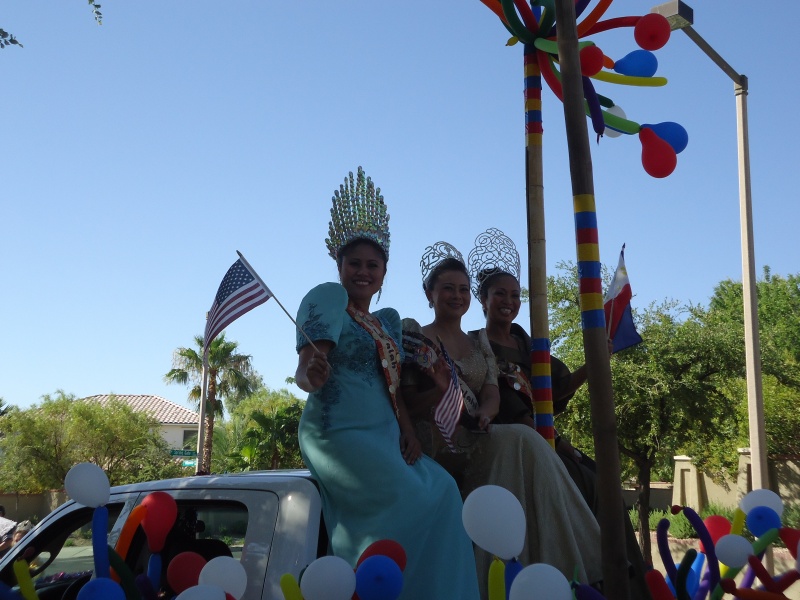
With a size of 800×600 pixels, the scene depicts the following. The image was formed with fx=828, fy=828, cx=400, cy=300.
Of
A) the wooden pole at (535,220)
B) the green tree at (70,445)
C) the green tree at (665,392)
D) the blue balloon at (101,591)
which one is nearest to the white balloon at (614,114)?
the wooden pole at (535,220)

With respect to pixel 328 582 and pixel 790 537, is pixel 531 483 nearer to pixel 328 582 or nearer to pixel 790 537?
pixel 790 537

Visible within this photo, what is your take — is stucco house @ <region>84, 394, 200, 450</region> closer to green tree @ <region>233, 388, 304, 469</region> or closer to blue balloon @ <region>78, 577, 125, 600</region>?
green tree @ <region>233, 388, 304, 469</region>

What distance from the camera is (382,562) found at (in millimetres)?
2051

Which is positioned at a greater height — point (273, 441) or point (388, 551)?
point (388, 551)

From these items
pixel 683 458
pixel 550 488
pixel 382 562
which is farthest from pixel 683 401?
pixel 382 562

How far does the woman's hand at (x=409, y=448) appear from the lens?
3.05 metres

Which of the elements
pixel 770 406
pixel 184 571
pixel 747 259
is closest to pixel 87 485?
pixel 184 571

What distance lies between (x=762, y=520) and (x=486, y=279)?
2.06 m

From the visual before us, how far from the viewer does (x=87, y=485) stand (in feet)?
8.07

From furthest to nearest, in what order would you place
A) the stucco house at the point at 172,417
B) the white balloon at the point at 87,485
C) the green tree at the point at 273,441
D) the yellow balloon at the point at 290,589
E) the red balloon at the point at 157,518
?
the stucco house at the point at 172,417
the green tree at the point at 273,441
the red balloon at the point at 157,518
the white balloon at the point at 87,485
the yellow balloon at the point at 290,589

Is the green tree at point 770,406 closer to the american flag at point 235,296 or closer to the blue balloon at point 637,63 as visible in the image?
the blue balloon at point 637,63

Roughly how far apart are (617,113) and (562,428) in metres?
13.1

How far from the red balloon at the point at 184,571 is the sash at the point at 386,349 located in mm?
969

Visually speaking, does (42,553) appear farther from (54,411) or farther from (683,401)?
(54,411)
